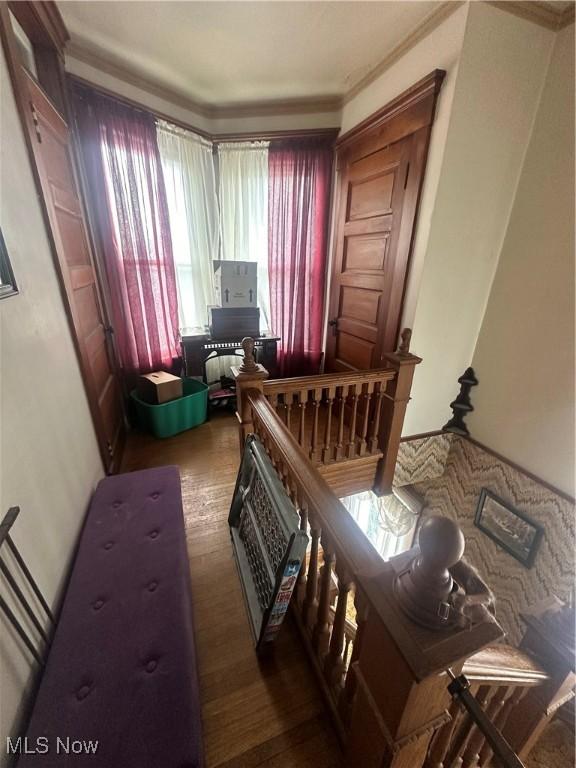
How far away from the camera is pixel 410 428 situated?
2445mm

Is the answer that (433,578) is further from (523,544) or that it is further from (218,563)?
(523,544)

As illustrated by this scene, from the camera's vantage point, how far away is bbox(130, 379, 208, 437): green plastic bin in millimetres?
2539

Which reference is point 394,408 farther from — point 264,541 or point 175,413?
point 175,413

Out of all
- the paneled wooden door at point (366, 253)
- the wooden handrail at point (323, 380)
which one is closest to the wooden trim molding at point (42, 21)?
the paneled wooden door at point (366, 253)

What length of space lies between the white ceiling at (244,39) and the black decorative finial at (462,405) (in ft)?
7.20

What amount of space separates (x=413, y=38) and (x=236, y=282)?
1873 millimetres

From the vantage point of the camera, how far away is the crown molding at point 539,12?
1.56m

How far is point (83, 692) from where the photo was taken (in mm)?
826

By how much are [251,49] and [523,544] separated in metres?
3.76

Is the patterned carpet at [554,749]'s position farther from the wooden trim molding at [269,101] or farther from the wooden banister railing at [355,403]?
the wooden trim molding at [269,101]

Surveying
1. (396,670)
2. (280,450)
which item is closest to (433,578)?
(396,670)

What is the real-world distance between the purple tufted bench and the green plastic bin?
1.22 m

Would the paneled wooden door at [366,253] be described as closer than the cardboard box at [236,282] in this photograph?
Yes

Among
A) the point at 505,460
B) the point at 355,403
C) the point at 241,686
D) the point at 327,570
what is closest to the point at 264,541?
the point at 327,570
